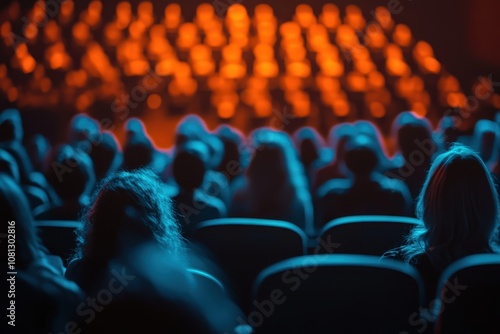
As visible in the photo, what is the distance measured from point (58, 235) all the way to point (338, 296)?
1401mm

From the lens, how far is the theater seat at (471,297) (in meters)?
1.80

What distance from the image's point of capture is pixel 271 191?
3.32 meters

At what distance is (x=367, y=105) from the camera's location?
835 centimetres

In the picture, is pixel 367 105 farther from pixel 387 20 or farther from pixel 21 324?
pixel 21 324

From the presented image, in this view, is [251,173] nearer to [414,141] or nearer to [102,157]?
[102,157]

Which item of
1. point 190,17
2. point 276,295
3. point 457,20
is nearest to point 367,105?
point 457,20

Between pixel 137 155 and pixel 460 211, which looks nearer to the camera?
pixel 460 211

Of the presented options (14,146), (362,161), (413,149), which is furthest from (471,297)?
(14,146)

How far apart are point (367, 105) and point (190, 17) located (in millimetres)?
2939

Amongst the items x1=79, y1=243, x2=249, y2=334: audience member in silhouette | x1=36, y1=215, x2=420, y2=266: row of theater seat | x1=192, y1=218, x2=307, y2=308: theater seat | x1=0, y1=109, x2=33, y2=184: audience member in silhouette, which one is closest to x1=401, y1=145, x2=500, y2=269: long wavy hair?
x1=36, y1=215, x2=420, y2=266: row of theater seat

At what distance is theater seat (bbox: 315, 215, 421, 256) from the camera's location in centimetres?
255

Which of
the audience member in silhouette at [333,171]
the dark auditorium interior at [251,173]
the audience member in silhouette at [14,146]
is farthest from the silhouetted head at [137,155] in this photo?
the audience member in silhouette at [333,171]

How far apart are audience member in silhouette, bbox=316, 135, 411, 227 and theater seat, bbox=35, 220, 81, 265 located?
155 centimetres

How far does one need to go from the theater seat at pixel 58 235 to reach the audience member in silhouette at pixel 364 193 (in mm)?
1552
